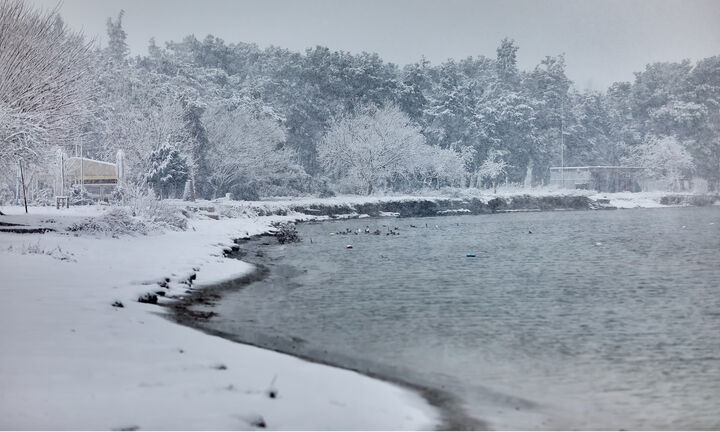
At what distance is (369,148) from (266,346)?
147 ft

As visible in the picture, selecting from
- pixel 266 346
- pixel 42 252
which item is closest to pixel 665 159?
pixel 42 252

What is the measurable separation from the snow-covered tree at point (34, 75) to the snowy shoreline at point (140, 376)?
7.85m

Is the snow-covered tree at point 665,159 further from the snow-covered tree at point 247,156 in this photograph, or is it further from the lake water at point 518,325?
the lake water at point 518,325

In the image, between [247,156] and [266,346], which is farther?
[247,156]

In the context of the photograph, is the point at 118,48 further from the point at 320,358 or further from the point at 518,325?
the point at 320,358

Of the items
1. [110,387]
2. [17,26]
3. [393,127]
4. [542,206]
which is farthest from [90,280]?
[542,206]

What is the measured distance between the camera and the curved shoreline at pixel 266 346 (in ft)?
20.3

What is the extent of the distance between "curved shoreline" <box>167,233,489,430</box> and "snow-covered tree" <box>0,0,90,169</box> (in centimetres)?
724

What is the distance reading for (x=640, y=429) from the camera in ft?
20.4

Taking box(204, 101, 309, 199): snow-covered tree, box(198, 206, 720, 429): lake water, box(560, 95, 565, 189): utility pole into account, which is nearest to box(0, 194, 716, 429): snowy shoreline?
box(198, 206, 720, 429): lake water

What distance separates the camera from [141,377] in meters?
6.09

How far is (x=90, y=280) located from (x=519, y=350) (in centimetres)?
645

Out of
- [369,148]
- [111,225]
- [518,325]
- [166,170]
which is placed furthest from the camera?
[369,148]

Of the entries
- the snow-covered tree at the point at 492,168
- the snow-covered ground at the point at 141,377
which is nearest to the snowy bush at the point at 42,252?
the snow-covered ground at the point at 141,377
